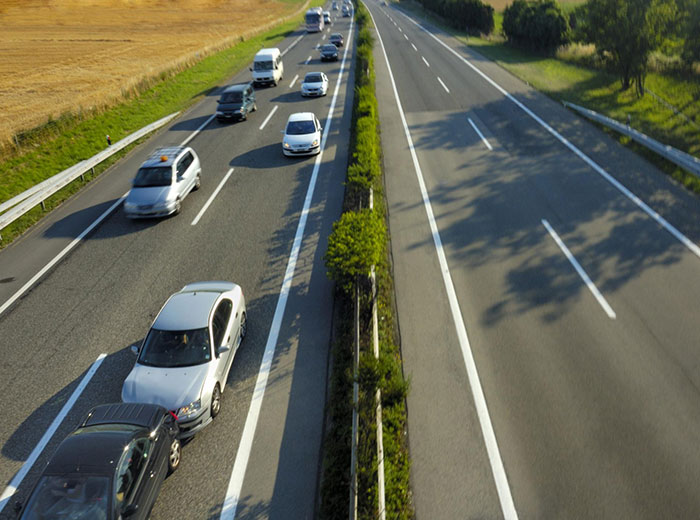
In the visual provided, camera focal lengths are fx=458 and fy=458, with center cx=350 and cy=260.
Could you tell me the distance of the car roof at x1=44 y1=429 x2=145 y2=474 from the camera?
259 inches

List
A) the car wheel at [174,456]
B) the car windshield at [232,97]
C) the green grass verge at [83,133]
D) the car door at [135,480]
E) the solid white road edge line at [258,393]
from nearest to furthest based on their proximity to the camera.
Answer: the car door at [135,480] < the solid white road edge line at [258,393] < the car wheel at [174,456] < the green grass verge at [83,133] < the car windshield at [232,97]

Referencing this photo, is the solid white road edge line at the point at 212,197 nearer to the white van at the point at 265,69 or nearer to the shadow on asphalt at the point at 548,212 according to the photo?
the shadow on asphalt at the point at 548,212

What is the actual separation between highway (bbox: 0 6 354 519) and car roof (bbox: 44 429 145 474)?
1221 millimetres

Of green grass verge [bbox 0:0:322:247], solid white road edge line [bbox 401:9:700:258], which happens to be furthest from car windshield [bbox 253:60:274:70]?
solid white road edge line [bbox 401:9:700:258]

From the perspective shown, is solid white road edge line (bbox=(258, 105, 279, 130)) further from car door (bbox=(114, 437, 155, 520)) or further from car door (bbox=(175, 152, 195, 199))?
car door (bbox=(114, 437, 155, 520))

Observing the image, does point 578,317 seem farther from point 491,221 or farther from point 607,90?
point 607,90

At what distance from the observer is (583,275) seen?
1136cm

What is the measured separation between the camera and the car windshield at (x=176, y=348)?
884 centimetres

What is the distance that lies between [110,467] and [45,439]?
283 centimetres

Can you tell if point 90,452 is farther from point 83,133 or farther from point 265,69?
point 265,69

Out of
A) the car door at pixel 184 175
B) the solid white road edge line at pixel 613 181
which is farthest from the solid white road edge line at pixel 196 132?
the solid white road edge line at pixel 613 181

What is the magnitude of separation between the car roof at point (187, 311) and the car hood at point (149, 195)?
6729 mm

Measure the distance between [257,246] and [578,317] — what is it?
29.3 ft

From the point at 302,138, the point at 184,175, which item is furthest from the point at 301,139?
the point at 184,175
